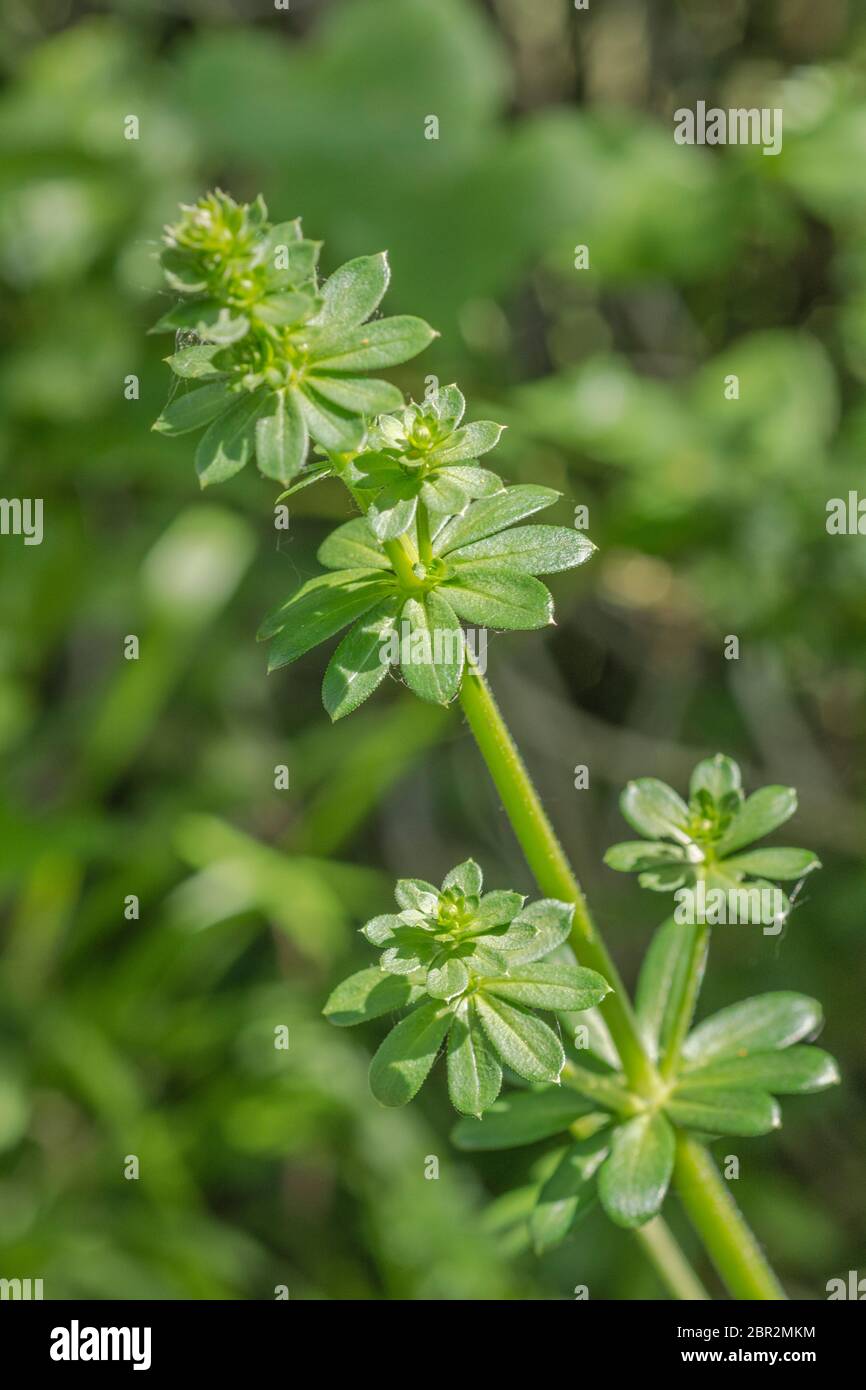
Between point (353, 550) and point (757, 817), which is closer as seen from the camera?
point (353, 550)

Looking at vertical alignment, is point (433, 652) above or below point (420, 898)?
above

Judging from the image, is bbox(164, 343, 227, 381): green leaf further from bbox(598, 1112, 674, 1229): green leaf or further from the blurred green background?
the blurred green background

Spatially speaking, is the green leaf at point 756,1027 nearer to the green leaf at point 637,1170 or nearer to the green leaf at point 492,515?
the green leaf at point 637,1170

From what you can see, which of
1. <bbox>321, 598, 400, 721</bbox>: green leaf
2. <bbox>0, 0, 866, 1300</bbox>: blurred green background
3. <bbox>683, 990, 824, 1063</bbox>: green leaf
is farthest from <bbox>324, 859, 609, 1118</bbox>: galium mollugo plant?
<bbox>0, 0, 866, 1300</bbox>: blurred green background

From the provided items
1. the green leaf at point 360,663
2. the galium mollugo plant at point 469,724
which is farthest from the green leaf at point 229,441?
the green leaf at point 360,663

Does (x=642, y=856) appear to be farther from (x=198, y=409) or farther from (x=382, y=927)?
(x=198, y=409)

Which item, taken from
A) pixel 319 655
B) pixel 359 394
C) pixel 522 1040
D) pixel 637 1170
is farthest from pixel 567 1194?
pixel 319 655
